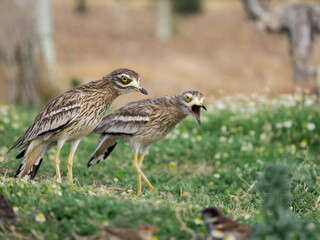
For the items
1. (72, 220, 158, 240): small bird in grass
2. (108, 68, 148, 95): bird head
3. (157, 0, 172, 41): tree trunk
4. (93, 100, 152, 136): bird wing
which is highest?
(157, 0, 172, 41): tree trunk

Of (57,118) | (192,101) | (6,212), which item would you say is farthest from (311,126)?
(6,212)

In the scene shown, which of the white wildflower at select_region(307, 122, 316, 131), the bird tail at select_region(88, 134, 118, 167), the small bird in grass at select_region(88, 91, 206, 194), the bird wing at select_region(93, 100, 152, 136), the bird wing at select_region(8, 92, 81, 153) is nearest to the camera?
the bird wing at select_region(8, 92, 81, 153)

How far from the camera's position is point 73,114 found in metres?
5.65

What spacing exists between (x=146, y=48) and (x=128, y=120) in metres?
21.2

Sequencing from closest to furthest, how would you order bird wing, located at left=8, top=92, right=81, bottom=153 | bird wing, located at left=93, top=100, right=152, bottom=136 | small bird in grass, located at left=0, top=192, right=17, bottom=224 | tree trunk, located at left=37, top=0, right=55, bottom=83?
small bird in grass, located at left=0, top=192, right=17, bottom=224
bird wing, located at left=8, top=92, right=81, bottom=153
bird wing, located at left=93, top=100, right=152, bottom=136
tree trunk, located at left=37, top=0, right=55, bottom=83

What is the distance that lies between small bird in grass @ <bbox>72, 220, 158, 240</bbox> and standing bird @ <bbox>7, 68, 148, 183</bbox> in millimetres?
2145

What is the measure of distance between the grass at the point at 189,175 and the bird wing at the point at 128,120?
0.62 metres

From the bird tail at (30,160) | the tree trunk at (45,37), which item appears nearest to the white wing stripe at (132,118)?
the bird tail at (30,160)

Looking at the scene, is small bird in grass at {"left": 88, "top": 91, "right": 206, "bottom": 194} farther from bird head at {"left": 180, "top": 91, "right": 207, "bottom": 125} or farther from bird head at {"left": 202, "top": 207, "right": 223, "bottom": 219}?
bird head at {"left": 202, "top": 207, "right": 223, "bottom": 219}

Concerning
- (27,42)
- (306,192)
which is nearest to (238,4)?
(27,42)

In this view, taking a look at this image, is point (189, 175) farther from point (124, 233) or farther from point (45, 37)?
point (45, 37)

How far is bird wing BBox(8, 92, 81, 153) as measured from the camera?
5.66 metres

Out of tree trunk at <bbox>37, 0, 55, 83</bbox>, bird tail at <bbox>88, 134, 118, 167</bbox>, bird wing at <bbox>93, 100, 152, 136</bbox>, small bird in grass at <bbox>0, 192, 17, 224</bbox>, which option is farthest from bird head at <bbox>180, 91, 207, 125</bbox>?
tree trunk at <bbox>37, 0, 55, 83</bbox>

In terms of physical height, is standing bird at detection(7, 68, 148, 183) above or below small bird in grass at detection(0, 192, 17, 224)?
above
